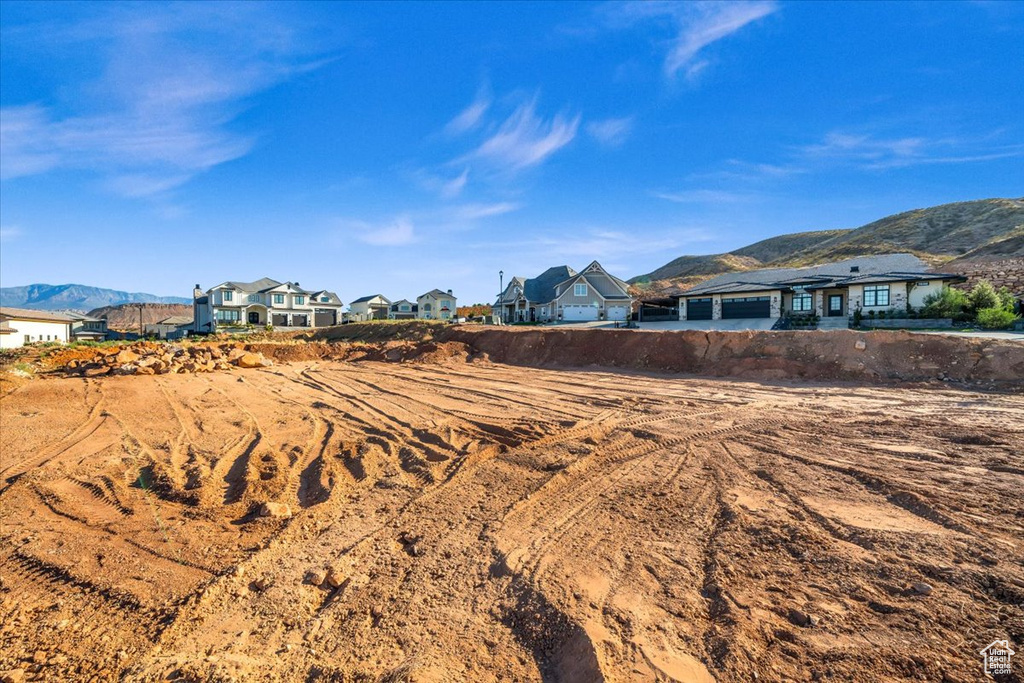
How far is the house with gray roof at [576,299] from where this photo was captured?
42.7 metres

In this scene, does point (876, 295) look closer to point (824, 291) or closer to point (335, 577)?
point (824, 291)

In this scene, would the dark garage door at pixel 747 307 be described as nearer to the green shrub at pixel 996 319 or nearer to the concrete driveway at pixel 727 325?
the concrete driveway at pixel 727 325

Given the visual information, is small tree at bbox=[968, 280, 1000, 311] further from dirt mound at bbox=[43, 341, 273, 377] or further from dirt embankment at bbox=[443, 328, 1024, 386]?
dirt mound at bbox=[43, 341, 273, 377]

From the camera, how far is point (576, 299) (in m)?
42.8

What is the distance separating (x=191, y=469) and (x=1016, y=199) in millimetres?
124323

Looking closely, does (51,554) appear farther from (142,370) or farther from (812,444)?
(142,370)

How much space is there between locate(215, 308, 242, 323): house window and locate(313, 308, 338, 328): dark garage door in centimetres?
873

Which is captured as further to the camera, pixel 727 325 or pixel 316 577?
pixel 727 325

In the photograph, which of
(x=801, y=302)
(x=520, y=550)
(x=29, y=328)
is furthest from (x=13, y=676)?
(x=29, y=328)

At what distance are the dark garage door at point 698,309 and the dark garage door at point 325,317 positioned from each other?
146ft

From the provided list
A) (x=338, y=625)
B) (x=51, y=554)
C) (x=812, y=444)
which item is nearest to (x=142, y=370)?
(x=51, y=554)

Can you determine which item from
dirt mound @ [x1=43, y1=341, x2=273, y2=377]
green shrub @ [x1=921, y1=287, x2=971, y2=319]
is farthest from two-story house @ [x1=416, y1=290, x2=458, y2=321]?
green shrub @ [x1=921, y1=287, x2=971, y2=319]

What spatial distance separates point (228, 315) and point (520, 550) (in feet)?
191

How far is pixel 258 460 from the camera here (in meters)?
7.79
